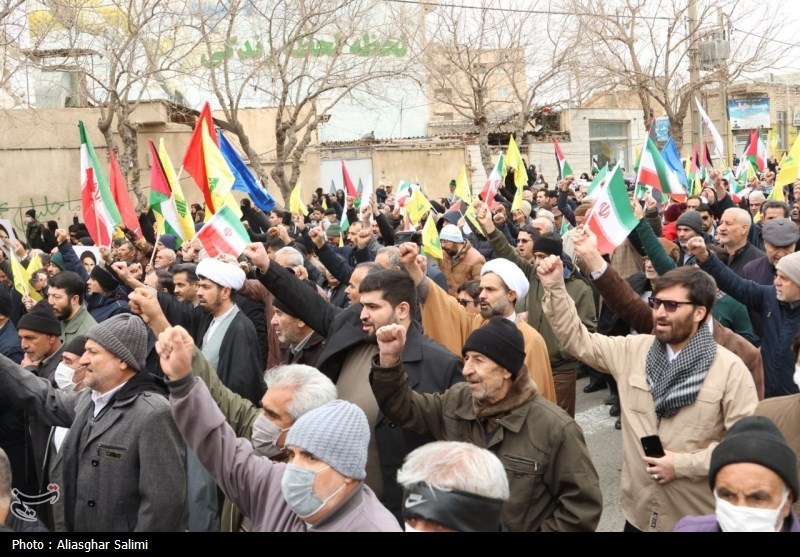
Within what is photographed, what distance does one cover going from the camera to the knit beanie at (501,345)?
3756mm

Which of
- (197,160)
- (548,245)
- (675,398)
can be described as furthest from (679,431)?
(197,160)

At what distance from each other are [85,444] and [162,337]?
38.1 inches

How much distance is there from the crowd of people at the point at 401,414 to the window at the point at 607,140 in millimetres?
35597

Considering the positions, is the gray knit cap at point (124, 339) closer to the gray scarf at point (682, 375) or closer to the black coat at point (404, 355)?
the black coat at point (404, 355)

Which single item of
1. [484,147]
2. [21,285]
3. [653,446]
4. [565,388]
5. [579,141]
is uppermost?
[579,141]

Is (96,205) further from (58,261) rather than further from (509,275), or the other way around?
(509,275)

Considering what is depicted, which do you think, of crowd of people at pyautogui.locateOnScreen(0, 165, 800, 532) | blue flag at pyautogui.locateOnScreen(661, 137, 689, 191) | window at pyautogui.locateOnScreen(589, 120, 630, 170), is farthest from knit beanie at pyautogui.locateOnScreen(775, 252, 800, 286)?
window at pyautogui.locateOnScreen(589, 120, 630, 170)

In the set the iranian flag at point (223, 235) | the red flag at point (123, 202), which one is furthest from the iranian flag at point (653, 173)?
the red flag at point (123, 202)

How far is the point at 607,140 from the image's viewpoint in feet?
136

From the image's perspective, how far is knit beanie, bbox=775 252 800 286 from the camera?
5289 mm

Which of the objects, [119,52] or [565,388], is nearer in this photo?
[565,388]

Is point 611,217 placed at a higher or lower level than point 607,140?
lower

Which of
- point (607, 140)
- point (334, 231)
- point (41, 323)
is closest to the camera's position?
point (41, 323)

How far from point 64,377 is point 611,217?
11.7ft
